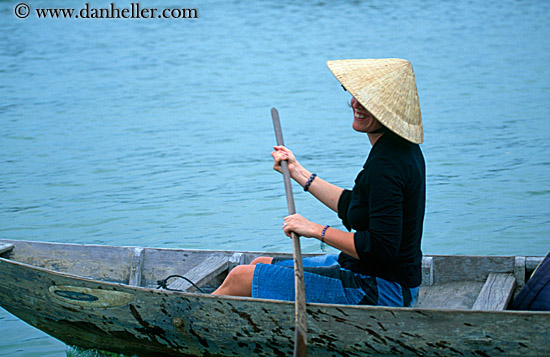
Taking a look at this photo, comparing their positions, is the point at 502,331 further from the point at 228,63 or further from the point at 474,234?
the point at 228,63

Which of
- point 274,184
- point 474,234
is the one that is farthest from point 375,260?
point 274,184

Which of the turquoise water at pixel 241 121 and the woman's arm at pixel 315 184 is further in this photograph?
the turquoise water at pixel 241 121

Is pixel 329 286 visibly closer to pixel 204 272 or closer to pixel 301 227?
pixel 301 227

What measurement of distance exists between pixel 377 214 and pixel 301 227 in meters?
0.32

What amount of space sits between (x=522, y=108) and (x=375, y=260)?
954 centimetres

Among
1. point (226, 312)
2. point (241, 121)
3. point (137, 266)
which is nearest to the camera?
point (226, 312)

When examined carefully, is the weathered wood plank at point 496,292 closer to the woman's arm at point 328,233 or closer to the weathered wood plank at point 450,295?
the weathered wood plank at point 450,295

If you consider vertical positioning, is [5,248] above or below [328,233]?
below

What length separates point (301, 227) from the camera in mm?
2822

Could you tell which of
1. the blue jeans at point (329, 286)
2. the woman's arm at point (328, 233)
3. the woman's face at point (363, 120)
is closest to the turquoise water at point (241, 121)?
the blue jeans at point (329, 286)

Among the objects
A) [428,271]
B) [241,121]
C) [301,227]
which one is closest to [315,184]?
[301,227]

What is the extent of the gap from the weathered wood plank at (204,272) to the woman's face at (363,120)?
1.17m

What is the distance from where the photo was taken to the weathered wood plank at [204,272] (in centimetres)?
352

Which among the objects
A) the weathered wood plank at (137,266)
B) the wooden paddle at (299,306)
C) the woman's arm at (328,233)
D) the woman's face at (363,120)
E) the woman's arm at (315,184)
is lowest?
the weathered wood plank at (137,266)
